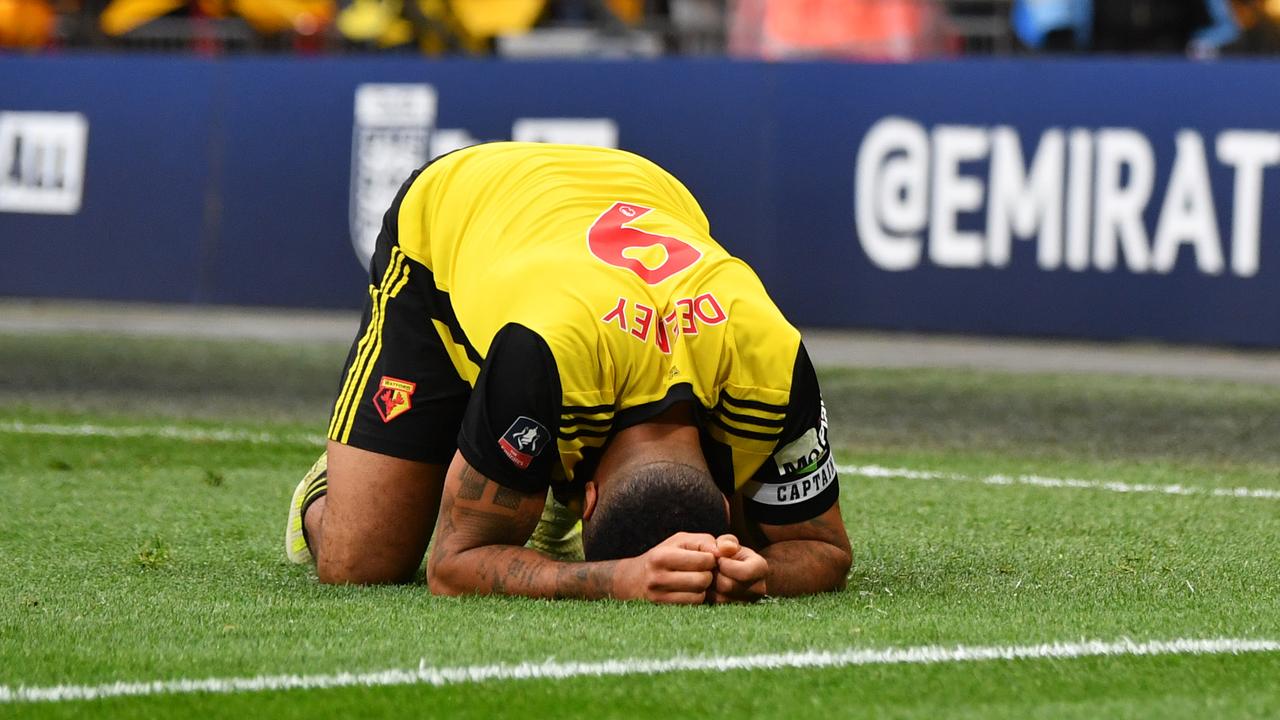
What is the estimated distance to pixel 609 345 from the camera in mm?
3785

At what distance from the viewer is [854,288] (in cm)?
1131

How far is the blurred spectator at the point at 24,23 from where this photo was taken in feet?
50.9

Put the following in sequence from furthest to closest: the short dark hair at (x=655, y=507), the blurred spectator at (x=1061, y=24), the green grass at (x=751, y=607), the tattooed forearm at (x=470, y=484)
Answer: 1. the blurred spectator at (x=1061, y=24)
2. the tattooed forearm at (x=470, y=484)
3. the short dark hair at (x=655, y=507)
4. the green grass at (x=751, y=607)

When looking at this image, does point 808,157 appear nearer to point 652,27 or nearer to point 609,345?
point 652,27

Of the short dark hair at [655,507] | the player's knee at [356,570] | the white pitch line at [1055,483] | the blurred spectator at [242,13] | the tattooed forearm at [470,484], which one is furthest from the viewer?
the blurred spectator at [242,13]

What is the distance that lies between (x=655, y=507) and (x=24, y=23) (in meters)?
13.2

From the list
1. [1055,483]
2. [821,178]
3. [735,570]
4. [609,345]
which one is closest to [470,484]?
Answer: [609,345]

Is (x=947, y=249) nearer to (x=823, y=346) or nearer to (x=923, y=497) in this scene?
(x=823, y=346)

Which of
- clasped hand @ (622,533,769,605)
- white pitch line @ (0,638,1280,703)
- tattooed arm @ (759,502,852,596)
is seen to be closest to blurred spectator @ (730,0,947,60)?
tattooed arm @ (759,502,852,596)

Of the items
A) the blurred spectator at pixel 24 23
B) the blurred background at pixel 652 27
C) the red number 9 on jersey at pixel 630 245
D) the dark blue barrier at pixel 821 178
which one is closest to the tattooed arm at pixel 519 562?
the red number 9 on jersey at pixel 630 245

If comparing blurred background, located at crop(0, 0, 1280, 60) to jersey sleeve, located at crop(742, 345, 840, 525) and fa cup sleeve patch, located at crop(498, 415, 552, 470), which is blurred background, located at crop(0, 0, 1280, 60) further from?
fa cup sleeve patch, located at crop(498, 415, 552, 470)

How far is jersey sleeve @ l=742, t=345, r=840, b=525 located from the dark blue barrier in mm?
6965

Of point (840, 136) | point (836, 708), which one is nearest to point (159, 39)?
point (840, 136)

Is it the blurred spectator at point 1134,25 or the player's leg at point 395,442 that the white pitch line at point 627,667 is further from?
the blurred spectator at point 1134,25
